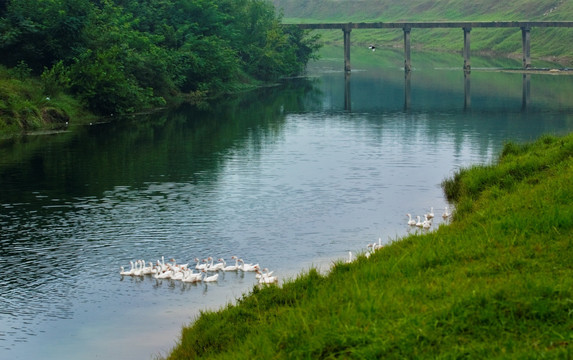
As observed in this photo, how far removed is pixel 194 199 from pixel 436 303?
2483cm

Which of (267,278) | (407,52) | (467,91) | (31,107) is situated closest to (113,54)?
(31,107)

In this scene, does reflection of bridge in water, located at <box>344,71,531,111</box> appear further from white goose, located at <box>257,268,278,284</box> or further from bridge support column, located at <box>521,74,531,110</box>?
white goose, located at <box>257,268,278,284</box>

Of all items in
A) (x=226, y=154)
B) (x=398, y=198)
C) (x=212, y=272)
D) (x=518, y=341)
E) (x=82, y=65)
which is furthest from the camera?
(x=82, y=65)

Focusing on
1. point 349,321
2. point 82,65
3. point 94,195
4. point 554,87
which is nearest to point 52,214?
point 94,195

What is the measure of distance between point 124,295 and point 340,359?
13262mm

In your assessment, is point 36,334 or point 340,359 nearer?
point 340,359

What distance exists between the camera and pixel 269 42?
4439 inches

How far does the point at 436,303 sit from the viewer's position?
14.0 metres

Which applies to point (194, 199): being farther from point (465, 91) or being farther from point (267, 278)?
point (465, 91)

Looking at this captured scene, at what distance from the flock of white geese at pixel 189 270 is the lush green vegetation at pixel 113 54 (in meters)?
34.8

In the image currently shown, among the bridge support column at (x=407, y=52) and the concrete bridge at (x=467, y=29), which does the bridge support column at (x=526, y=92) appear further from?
the bridge support column at (x=407, y=52)

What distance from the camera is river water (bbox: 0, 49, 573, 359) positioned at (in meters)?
23.7

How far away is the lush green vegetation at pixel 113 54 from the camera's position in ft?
215

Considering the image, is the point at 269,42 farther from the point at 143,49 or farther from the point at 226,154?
the point at 226,154
